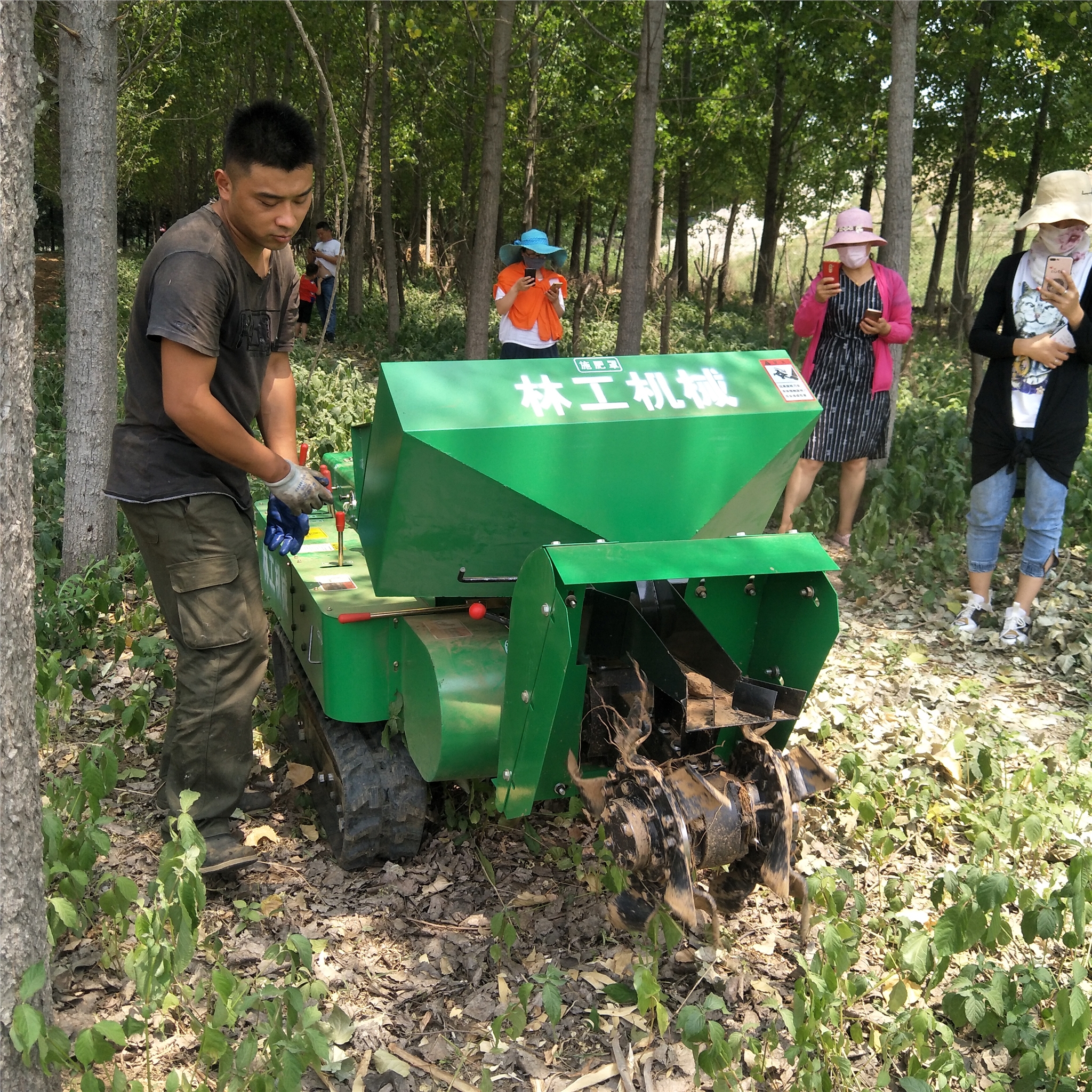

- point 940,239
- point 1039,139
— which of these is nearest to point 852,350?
point 1039,139

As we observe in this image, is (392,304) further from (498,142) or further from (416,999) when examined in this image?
(416,999)

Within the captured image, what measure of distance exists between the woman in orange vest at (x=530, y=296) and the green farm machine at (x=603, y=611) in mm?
4501

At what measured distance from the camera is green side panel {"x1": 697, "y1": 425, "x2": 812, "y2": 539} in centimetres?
312

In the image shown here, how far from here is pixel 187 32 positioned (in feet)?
68.7

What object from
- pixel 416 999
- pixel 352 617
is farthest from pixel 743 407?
pixel 416 999

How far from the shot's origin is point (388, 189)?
15.5 metres

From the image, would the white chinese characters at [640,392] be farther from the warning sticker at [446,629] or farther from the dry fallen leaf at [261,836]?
the dry fallen leaf at [261,836]

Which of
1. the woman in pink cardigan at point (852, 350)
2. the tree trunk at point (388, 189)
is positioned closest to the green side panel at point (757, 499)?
the woman in pink cardigan at point (852, 350)

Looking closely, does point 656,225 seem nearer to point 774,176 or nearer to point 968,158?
point 774,176

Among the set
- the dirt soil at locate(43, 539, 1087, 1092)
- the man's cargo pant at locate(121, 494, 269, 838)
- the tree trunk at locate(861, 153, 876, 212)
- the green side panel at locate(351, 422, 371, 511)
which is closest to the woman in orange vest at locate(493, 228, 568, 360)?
the dirt soil at locate(43, 539, 1087, 1092)

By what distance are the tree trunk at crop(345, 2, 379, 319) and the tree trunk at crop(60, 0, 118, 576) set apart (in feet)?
33.1

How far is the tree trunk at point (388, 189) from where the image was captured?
14.8 m

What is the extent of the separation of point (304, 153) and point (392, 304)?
1236 cm

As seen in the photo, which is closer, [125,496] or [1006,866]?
[125,496]
